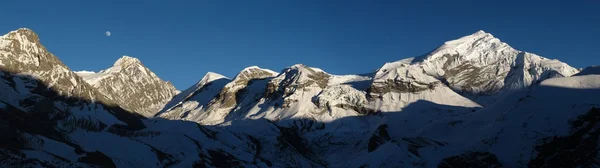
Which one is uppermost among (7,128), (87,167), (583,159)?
(7,128)

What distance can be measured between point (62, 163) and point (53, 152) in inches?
258

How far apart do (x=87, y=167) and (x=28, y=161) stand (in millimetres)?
17374

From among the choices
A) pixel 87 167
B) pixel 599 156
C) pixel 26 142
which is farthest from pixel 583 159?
pixel 26 142

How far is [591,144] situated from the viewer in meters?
198

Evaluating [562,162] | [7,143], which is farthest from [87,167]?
[562,162]

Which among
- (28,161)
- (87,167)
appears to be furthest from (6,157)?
(87,167)

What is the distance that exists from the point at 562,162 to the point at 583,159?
6.77 m

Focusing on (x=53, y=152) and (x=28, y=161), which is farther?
(x=53, y=152)

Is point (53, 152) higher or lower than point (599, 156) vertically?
higher

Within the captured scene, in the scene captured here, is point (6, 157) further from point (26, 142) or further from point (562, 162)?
point (562, 162)

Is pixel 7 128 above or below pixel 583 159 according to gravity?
above

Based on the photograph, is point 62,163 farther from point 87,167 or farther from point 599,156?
point 599,156

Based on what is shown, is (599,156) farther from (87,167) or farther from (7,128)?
(7,128)

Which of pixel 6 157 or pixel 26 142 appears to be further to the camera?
pixel 26 142
